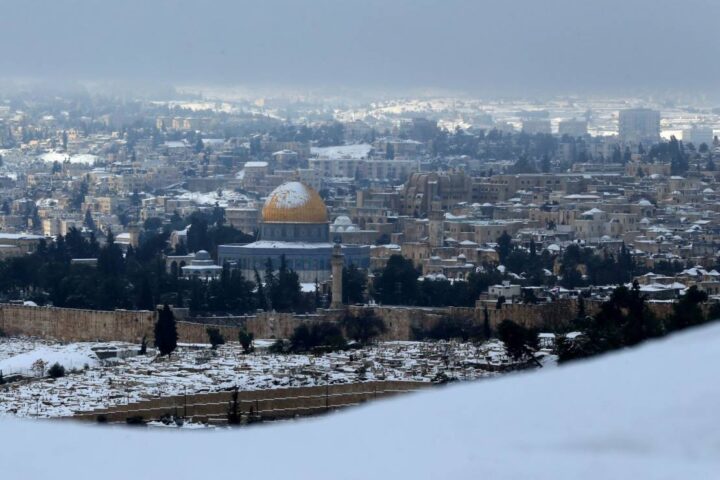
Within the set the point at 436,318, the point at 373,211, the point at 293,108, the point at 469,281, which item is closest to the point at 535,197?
the point at 373,211

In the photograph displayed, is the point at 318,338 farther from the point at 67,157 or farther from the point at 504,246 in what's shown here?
the point at 67,157

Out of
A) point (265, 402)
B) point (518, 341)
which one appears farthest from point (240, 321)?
point (265, 402)

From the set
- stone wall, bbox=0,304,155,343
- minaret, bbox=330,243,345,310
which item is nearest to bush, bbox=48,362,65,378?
stone wall, bbox=0,304,155,343

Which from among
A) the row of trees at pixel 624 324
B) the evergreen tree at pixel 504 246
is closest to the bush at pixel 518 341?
the row of trees at pixel 624 324

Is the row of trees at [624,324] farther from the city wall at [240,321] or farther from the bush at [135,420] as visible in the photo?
the bush at [135,420]

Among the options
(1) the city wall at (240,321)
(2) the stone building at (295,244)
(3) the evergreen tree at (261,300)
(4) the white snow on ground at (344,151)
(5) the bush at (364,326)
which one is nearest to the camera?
(5) the bush at (364,326)

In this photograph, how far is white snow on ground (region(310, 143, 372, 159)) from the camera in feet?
186

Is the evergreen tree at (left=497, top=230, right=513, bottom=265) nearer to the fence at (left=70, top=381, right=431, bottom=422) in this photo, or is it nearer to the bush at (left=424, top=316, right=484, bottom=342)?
the bush at (left=424, top=316, right=484, bottom=342)

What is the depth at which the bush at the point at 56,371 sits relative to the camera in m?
15.3

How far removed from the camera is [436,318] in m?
21.6

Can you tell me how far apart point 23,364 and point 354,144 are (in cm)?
4273

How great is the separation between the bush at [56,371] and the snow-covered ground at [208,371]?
0.34 feet

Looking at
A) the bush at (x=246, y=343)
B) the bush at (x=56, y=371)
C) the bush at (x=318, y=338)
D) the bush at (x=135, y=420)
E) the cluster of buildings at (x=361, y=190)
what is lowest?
the cluster of buildings at (x=361, y=190)

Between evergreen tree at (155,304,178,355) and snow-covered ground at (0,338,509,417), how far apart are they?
0.11 m
